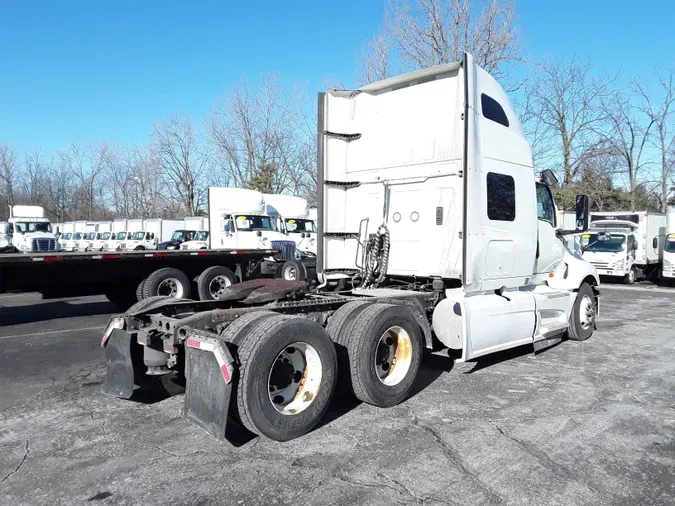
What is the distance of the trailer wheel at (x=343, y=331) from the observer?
16.9 ft

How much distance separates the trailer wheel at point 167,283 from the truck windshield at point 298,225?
10087mm

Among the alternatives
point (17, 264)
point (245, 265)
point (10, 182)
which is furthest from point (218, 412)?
point (10, 182)

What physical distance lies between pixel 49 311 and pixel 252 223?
8.86 meters

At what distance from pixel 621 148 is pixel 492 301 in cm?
3675

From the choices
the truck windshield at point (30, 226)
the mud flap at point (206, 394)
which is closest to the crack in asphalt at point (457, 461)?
the mud flap at point (206, 394)

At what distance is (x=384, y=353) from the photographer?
560cm

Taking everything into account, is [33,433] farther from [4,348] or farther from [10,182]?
[10,182]

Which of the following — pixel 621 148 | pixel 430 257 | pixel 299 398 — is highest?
pixel 621 148

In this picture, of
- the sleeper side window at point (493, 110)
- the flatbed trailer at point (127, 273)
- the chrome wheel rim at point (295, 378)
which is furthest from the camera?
the flatbed trailer at point (127, 273)

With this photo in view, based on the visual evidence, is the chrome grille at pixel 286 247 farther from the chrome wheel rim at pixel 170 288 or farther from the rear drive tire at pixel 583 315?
the rear drive tire at pixel 583 315

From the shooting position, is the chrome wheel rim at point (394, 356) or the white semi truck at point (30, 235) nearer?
the chrome wheel rim at point (394, 356)

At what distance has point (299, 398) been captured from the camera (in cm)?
467

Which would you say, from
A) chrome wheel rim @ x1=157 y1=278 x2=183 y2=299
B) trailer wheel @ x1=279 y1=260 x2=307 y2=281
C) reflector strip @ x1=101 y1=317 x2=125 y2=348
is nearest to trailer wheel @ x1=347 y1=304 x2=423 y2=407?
reflector strip @ x1=101 y1=317 x2=125 y2=348

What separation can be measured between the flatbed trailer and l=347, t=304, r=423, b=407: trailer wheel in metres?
6.67
